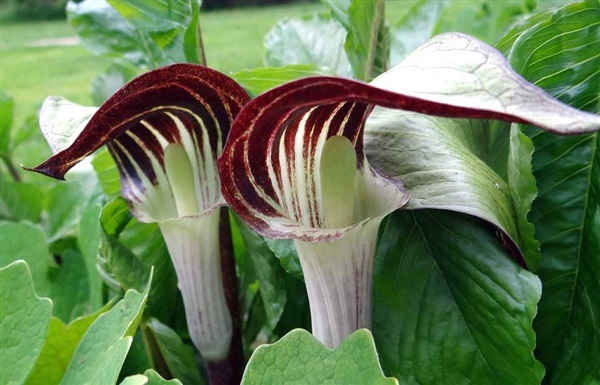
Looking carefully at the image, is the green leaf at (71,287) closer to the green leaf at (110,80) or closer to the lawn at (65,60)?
the green leaf at (110,80)

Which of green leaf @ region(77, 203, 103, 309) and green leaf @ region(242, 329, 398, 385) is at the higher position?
green leaf @ region(242, 329, 398, 385)

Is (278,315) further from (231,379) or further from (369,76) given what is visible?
(369,76)

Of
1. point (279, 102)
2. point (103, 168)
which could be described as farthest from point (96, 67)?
point (279, 102)

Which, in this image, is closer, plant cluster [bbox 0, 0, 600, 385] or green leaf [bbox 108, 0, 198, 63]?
plant cluster [bbox 0, 0, 600, 385]

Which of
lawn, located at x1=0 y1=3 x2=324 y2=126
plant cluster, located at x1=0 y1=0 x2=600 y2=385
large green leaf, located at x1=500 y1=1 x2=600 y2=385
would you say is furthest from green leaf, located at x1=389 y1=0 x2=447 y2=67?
lawn, located at x1=0 y1=3 x2=324 y2=126

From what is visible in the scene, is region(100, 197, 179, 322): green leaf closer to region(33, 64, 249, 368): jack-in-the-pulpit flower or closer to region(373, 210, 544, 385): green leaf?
region(33, 64, 249, 368): jack-in-the-pulpit flower

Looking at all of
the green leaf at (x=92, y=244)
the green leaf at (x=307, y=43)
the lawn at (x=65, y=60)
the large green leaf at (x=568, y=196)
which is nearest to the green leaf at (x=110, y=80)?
the green leaf at (x=307, y=43)
